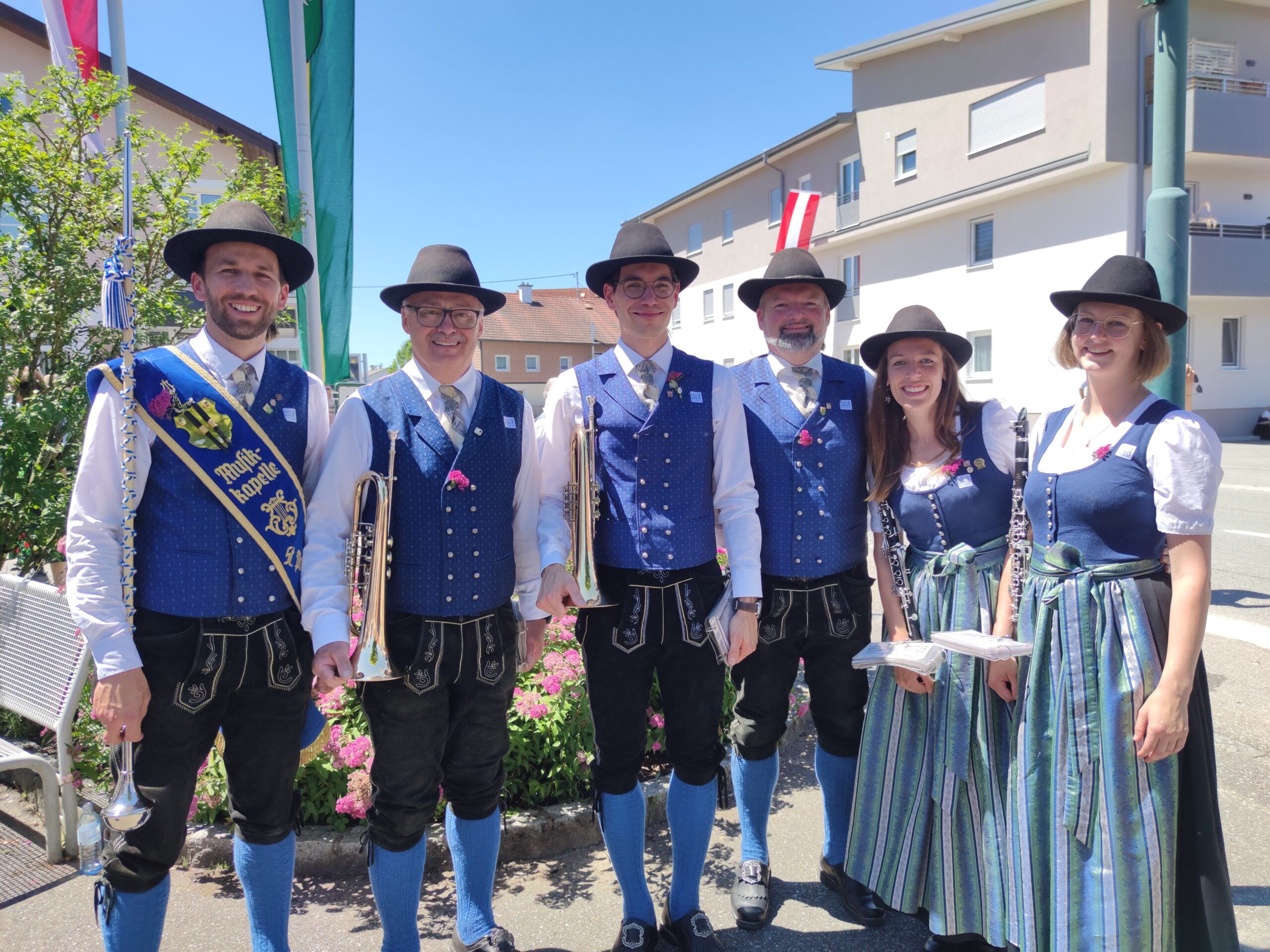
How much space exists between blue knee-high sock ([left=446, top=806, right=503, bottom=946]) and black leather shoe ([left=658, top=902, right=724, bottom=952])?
0.62 metres

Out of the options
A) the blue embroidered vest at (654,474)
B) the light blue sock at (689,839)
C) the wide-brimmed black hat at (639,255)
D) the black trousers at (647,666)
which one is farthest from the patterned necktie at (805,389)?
the light blue sock at (689,839)

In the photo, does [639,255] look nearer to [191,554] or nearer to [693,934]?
[191,554]

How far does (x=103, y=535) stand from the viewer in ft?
6.89

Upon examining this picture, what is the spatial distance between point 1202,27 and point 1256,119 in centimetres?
248

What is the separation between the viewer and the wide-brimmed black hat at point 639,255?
2697mm

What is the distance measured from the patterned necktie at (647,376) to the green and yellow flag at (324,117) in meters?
3.16

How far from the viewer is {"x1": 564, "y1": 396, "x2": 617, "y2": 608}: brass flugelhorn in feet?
8.31

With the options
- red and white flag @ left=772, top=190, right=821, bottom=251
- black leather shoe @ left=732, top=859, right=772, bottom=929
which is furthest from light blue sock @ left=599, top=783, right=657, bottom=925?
red and white flag @ left=772, top=190, right=821, bottom=251

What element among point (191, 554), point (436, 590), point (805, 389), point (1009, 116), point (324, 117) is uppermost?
point (1009, 116)

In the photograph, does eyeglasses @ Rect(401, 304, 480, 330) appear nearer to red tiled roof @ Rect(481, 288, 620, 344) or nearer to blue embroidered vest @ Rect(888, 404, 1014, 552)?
blue embroidered vest @ Rect(888, 404, 1014, 552)

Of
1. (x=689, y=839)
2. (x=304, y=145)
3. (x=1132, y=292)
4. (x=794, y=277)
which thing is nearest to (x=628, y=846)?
(x=689, y=839)

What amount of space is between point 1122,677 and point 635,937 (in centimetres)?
173

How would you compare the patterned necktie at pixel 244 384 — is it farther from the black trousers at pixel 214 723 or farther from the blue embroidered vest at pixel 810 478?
the blue embroidered vest at pixel 810 478

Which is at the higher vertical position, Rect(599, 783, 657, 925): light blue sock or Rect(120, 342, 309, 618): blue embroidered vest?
Rect(120, 342, 309, 618): blue embroidered vest
